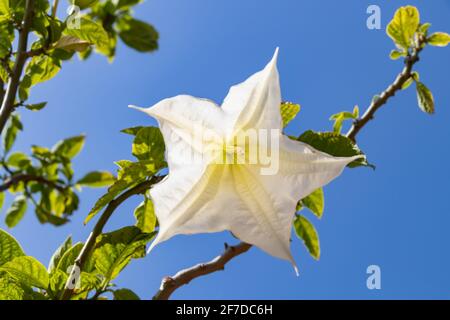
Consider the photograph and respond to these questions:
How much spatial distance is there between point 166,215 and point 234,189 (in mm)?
145

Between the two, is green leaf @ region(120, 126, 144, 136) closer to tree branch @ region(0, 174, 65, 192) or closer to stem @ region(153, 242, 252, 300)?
stem @ region(153, 242, 252, 300)

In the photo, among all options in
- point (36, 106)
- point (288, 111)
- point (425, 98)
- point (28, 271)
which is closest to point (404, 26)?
point (425, 98)

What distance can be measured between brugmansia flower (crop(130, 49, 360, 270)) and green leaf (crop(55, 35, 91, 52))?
549mm

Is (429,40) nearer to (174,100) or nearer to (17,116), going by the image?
(174,100)

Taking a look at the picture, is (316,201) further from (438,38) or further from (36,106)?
(438,38)

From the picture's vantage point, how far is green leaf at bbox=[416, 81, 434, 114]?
1.81m

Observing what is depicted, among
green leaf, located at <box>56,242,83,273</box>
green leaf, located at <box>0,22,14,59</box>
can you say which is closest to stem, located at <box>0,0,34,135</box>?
green leaf, located at <box>0,22,14,59</box>

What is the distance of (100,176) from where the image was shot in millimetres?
2074

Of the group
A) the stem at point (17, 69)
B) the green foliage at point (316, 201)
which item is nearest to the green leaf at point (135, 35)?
the stem at point (17, 69)

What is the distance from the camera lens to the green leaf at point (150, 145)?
1.02 metres

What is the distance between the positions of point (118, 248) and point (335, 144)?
1.53ft

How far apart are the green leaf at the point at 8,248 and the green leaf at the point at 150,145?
1.08 ft

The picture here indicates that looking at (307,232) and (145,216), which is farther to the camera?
(307,232)

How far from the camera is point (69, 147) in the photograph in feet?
6.76
